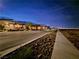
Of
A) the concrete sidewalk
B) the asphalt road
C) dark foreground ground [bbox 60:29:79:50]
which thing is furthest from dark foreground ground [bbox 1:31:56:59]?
dark foreground ground [bbox 60:29:79:50]

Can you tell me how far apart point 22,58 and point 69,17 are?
4442 millimetres

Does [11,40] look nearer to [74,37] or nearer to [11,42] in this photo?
[11,42]

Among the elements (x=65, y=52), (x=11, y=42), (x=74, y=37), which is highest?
(x=11, y=42)

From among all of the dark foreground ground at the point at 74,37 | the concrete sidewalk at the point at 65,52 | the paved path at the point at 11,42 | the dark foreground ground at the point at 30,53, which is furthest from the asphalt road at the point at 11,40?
the dark foreground ground at the point at 74,37

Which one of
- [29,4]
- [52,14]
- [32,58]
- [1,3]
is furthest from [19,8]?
[32,58]

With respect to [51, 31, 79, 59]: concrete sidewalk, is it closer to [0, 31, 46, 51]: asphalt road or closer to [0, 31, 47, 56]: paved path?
[0, 31, 47, 56]: paved path

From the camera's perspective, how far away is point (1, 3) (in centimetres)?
520

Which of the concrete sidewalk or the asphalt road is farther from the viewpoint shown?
the asphalt road

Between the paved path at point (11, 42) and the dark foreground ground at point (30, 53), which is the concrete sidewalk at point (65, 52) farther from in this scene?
the paved path at point (11, 42)

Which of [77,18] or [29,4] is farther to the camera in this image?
[77,18]

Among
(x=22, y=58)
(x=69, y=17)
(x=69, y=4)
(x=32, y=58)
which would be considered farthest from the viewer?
(x=69, y=17)

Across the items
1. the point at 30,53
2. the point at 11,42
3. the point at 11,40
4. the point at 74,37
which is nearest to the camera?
the point at 30,53

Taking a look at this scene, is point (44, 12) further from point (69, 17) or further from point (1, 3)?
point (1, 3)

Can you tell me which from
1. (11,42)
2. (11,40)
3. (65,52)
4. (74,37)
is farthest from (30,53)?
(74,37)
